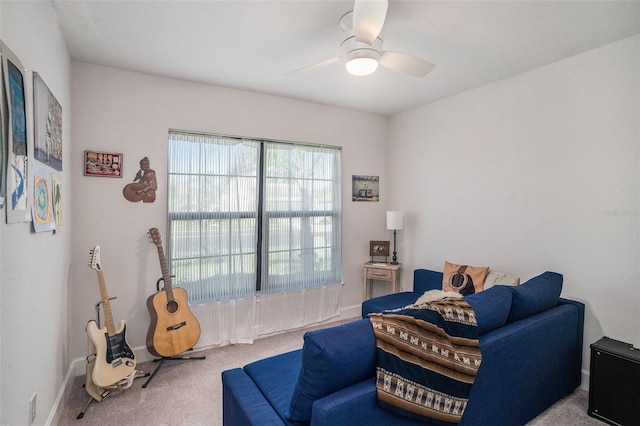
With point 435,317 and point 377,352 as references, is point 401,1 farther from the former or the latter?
point 377,352

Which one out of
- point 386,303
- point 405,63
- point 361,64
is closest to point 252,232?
point 386,303

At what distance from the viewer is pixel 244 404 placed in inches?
55.7

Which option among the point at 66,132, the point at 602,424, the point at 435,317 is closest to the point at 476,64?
the point at 435,317

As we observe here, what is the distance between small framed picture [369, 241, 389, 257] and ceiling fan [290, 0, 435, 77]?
2344 millimetres

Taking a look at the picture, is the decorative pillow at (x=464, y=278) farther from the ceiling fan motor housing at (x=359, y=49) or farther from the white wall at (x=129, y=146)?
the white wall at (x=129, y=146)

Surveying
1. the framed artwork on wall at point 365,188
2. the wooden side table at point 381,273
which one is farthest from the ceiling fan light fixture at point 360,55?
the wooden side table at point 381,273

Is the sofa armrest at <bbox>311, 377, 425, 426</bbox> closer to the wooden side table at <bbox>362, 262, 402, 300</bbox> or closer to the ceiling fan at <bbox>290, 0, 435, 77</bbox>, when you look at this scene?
the ceiling fan at <bbox>290, 0, 435, 77</bbox>

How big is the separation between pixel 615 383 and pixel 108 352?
3.40 m

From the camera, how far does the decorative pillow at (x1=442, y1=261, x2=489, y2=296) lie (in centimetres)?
291

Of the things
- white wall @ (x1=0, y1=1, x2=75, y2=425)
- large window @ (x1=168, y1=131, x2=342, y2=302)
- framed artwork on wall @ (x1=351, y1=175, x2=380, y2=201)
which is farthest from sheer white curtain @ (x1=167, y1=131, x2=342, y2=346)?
white wall @ (x1=0, y1=1, x2=75, y2=425)

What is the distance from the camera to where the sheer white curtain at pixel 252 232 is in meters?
3.09

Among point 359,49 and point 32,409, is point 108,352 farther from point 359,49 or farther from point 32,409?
point 359,49

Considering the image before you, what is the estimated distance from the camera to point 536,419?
2.09 metres

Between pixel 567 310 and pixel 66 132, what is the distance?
385 centimetres
